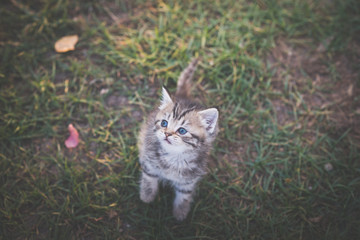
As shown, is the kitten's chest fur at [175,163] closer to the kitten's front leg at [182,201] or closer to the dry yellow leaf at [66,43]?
the kitten's front leg at [182,201]

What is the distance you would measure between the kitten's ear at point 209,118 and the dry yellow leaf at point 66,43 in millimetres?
2035

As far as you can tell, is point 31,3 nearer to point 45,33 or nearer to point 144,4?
point 45,33

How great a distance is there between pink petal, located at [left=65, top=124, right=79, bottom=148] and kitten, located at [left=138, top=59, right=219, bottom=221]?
0.75 m

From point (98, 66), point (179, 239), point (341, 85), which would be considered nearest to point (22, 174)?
point (98, 66)

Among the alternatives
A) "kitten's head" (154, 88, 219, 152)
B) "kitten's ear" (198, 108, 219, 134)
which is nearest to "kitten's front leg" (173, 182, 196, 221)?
"kitten's head" (154, 88, 219, 152)

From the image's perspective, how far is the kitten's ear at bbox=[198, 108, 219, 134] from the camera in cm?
198

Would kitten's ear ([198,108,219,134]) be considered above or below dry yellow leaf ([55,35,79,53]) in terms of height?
above

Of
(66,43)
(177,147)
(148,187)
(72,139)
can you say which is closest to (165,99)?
(177,147)

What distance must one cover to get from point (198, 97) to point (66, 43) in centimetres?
A: 175

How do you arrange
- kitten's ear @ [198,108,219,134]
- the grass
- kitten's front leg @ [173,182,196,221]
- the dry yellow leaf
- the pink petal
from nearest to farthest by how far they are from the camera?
kitten's ear @ [198,108,219,134]
kitten's front leg @ [173,182,196,221]
the grass
the pink petal
the dry yellow leaf

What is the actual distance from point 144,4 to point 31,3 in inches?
57.5

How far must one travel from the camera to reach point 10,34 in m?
3.20

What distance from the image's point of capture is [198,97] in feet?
10.1

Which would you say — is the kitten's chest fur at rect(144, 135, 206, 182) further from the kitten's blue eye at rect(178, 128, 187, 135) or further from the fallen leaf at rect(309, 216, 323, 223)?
the fallen leaf at rect(309, 216, 323, 223)
